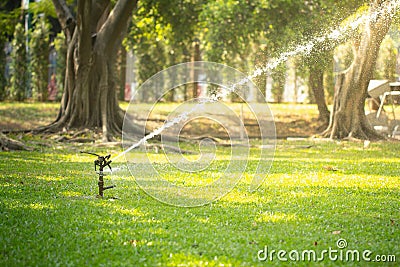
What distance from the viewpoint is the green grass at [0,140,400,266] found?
5.55 meters

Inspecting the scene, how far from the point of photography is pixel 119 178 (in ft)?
32.4

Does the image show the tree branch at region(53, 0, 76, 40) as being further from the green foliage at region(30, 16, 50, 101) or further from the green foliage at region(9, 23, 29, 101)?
the green foliage at region(9, 23, 29, 101)

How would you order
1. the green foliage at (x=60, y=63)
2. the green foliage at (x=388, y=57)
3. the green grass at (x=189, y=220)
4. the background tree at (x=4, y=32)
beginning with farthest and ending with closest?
the green foliage at (x=60, y=63) < the background tree at (x=4, y=32) < the green foliage at (x=388, y=57) < the green grass at (x=189, y=220)

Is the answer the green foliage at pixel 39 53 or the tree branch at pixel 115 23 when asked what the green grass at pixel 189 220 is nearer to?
the tree branch at pixel 115 23

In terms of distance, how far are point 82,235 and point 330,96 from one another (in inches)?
784

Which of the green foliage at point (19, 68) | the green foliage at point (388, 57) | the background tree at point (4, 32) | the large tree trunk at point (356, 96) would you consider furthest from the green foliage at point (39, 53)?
the green foliage at point (388, 57)

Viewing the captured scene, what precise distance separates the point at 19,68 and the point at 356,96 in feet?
39.7

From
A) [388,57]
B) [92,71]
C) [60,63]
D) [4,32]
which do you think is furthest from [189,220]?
[60,63]

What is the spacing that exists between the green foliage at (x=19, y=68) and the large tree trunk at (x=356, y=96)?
1117 cm

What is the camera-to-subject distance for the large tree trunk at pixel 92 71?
16.2 metres

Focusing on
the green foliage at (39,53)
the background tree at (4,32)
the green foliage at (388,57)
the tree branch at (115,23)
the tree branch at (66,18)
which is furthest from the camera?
the green foliage at (39,53)

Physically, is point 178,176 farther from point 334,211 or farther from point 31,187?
point 334,211

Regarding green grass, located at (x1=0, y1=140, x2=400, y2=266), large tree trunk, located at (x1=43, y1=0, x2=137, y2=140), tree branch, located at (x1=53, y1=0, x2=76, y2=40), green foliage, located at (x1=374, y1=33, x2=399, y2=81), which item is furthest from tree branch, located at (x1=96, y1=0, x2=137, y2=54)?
green grass, located at (x1=0, y1=140, x2=400, y2=266)

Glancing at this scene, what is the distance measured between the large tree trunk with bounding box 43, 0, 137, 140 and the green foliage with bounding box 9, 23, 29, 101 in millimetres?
7526
